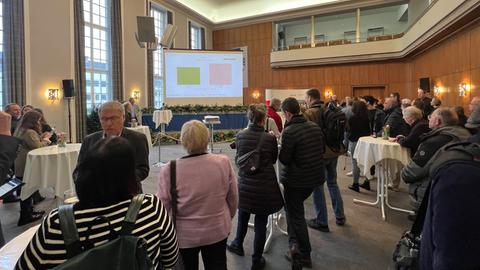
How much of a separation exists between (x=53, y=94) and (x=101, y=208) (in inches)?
372

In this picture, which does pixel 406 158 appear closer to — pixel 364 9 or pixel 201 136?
pixel 201 136

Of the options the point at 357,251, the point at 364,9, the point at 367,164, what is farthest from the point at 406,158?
the point at 364,9

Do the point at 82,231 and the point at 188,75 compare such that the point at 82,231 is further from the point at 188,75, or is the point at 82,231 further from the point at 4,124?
the point at 188,75

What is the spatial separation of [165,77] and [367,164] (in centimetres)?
851

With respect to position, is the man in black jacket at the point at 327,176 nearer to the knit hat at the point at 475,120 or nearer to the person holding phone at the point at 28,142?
the knit hat at the point at 475,120

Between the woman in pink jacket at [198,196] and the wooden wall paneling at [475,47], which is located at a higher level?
the wooden wall paneling at [475,47]

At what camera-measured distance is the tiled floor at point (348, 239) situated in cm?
292

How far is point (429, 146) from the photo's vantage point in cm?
284

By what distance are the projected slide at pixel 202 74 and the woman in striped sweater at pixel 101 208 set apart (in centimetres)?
1041

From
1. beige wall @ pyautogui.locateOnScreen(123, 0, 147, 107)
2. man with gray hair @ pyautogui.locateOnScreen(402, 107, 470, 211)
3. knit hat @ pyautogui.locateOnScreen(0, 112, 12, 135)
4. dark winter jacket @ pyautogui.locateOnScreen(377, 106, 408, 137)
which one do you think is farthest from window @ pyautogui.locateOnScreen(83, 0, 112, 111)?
man with gray hair @ pyautogui.locateOnScreen(402, 107, 470, 211)

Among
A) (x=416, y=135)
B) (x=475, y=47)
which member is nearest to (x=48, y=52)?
(x=416, y=135)

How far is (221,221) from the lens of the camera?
190cm

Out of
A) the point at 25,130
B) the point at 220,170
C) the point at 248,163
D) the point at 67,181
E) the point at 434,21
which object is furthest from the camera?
the point at 434,21

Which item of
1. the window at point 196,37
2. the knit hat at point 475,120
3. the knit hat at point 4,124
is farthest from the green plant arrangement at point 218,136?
the knit hat at point 475,120
